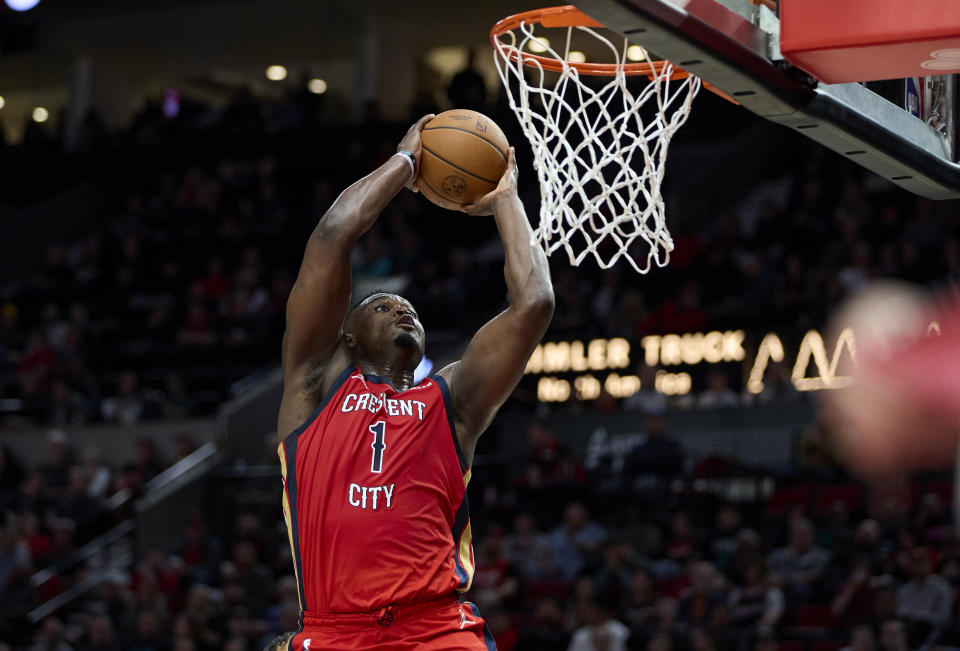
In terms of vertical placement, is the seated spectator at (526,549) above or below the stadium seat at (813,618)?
above

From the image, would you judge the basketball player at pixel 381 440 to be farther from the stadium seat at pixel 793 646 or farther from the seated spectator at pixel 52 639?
the seated spectator at pixel 52 639

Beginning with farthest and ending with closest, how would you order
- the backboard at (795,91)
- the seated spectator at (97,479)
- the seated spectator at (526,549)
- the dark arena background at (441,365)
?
the seated spectator at (97,479), the seated spectator at (526,549), the dark arena background at (441,365), the backboard at (795,91)

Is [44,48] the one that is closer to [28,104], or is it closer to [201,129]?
[28,104]

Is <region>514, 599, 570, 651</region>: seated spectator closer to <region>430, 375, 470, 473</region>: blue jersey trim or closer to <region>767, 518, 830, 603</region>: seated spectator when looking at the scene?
<region>767, 518, 830, 603</region>: seated spectator

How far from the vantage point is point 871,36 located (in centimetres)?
362

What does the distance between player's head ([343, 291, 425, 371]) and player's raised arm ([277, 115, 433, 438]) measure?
0.24 feet

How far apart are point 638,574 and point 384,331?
5734mm

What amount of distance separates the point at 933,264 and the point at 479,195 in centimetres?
→ 778

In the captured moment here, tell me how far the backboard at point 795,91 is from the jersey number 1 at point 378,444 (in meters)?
1.29

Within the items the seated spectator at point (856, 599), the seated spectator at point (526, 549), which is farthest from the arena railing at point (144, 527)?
the seated spectator at point (856, 599)

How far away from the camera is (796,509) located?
9680 millimetres

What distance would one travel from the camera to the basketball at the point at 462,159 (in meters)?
4.28

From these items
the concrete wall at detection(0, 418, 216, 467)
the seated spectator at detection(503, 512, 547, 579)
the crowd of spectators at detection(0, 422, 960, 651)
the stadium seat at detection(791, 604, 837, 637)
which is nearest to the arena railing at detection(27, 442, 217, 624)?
the crowd of spectators at detection(0, 422, 960, 651)

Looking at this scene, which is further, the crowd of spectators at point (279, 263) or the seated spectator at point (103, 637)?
→ the crowd of spectators at point (279, 263)
